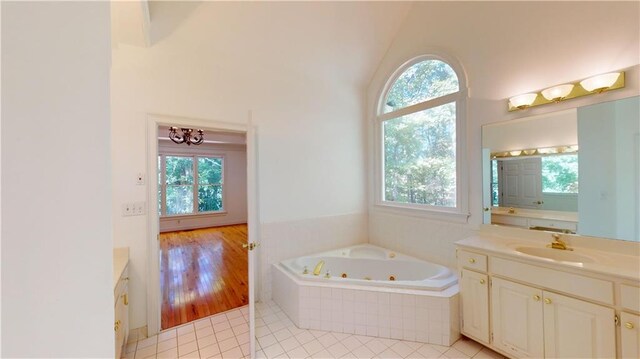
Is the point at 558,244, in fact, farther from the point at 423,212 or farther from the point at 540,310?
the point at 423,212

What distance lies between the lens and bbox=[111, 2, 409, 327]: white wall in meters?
2.11

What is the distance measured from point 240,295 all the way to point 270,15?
3.05 metres

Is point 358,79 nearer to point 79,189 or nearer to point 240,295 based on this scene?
point 240,295

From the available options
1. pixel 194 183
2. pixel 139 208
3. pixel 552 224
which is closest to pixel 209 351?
pixel 139 208

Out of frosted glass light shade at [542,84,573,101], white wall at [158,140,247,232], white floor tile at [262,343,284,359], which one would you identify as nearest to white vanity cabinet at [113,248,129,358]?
white floor tile at [262,343,284,359]

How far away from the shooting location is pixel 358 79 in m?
3.39

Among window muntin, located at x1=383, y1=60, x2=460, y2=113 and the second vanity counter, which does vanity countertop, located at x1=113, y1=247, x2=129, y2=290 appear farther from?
window muntin, located at x1=383, y1=60, x2=460, y2=113

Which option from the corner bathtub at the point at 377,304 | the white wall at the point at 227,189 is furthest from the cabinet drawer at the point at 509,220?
the white wall at the point at 227,189

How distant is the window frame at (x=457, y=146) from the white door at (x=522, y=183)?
319 mm

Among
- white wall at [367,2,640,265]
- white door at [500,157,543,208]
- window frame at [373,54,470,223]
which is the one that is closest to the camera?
white wall at [367,2,640,265]

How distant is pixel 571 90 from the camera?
71.1 inches

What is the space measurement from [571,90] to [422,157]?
1.35m

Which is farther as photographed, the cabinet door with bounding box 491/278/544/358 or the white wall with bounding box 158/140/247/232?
the white wall with bounding box 158/140/247/232

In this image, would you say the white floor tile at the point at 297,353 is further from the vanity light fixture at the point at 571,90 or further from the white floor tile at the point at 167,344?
the vanity light fixture at the point at 571,90
